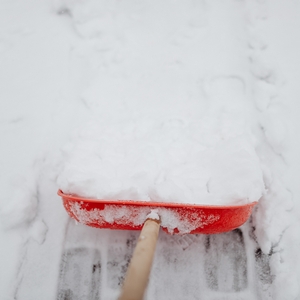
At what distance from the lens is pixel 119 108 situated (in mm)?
1346

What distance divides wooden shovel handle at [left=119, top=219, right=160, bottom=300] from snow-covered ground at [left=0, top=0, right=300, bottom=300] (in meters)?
0.19

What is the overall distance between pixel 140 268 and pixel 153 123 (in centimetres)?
75

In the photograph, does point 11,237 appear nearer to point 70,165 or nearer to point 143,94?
point 70,165

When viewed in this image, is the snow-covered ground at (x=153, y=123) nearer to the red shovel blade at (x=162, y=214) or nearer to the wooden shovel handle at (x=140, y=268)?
the red shovel blade at (x=162, y=214)

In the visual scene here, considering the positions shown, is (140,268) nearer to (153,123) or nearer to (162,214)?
A: (162,214)

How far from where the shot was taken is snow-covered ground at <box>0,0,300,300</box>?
113 centimetres

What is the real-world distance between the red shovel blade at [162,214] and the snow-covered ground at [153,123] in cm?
6

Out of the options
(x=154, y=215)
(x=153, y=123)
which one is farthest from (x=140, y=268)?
(x=153, y=123)

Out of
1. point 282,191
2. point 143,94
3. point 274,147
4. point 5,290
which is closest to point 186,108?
point 143,94

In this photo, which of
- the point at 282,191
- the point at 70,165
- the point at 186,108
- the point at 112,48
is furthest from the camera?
the point at 112,48

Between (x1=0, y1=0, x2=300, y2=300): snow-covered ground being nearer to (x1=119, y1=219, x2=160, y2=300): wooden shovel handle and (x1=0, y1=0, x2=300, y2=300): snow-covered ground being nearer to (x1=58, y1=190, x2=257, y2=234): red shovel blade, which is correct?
(x1=58, y1=190, x2=257, y2=234): red shovel blade

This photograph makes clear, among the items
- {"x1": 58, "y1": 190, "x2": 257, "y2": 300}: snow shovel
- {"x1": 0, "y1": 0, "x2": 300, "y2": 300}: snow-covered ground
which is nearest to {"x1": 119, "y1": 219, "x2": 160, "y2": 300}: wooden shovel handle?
{"x1": 58, "y1": 190, "x2": 257, "y2": 300}: snow shovel

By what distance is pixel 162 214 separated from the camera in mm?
930

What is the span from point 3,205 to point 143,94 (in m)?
0.84
